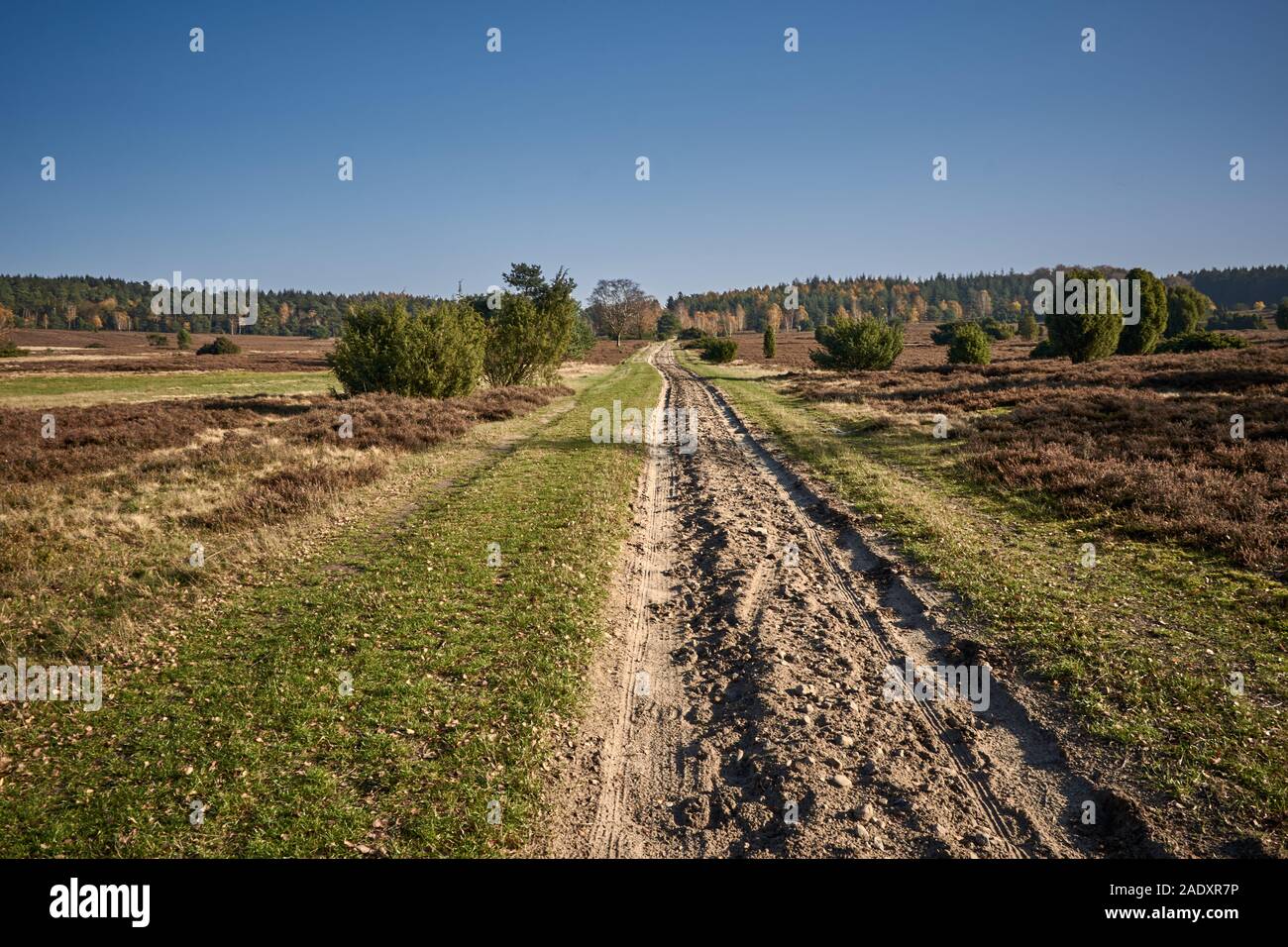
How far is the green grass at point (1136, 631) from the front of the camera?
493 cm

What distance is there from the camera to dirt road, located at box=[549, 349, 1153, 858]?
448cm

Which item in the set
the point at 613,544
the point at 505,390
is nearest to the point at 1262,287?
the point at 505,390

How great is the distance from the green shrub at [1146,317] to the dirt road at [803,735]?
61.3 meters

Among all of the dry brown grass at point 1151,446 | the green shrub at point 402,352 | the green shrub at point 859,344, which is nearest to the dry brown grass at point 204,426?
the green shrub at point 402,352

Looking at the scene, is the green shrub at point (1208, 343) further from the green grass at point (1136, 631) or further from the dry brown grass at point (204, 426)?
the dry brown grass at point (204, 426)

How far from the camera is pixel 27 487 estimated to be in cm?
1496

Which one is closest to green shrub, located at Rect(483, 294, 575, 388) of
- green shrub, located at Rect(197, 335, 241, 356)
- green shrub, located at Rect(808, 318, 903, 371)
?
green shrub, located at Rect(808, 318, 903, 371)

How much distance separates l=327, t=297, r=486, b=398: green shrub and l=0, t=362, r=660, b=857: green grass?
22547 millimetres

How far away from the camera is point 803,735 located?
5.65m

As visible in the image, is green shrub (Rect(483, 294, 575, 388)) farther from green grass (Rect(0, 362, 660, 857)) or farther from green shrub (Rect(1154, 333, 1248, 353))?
green shrub (Rect(1154, 333, 1248, 353))

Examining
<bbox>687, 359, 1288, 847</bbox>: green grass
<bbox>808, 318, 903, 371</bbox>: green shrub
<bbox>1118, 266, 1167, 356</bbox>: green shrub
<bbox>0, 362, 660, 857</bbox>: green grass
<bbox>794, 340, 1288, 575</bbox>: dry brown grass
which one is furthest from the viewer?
<bbox>808, 318, 903, 371</bbox>: green shrub

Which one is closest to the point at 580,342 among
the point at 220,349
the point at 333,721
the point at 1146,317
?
the point at 220,349

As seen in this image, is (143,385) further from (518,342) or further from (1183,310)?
(1183,310)
